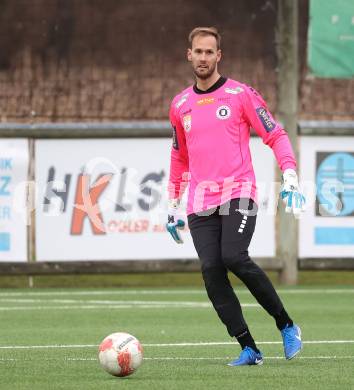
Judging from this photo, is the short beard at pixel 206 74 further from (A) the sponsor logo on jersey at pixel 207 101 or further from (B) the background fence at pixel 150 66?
(B) the background fence at pixel 150 66

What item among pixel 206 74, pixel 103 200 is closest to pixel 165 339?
Answer: pixel 206 74

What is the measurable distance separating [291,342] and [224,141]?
141 cm

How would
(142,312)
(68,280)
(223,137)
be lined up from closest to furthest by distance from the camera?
(223,137)
(142,312)
(68,280)

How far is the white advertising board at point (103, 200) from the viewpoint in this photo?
667 inches

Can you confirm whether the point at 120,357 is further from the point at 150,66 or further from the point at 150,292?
the point at 150,66

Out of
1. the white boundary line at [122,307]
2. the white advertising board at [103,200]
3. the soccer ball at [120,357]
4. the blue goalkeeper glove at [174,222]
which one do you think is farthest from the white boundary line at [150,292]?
the soccer ball at [120,357]

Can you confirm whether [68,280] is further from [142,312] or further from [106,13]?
[142,312]

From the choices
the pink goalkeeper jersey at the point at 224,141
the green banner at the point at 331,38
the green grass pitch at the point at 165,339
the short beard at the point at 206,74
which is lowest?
the green grass pitch at the point at 165,339

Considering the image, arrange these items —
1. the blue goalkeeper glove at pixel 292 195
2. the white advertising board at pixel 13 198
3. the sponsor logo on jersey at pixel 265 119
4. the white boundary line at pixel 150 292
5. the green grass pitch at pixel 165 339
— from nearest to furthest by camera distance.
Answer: the green grass pitch at pixel 165 339 < the blue goalkeeper glove at pixel 292 195 < the sponsor logo on jersey at pixel 265 119 < the white boundary line at pixel 150 292 < the white advertising board at pixel 13 198

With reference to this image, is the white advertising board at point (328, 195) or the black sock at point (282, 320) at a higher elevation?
the white advertising board at point (328, 195)

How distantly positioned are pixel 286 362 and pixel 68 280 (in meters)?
10.2

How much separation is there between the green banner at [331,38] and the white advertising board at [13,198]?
4.06 meters

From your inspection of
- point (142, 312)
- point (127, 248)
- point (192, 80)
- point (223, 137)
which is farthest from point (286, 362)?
point (192, 80)

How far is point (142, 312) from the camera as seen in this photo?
13.7 meters
